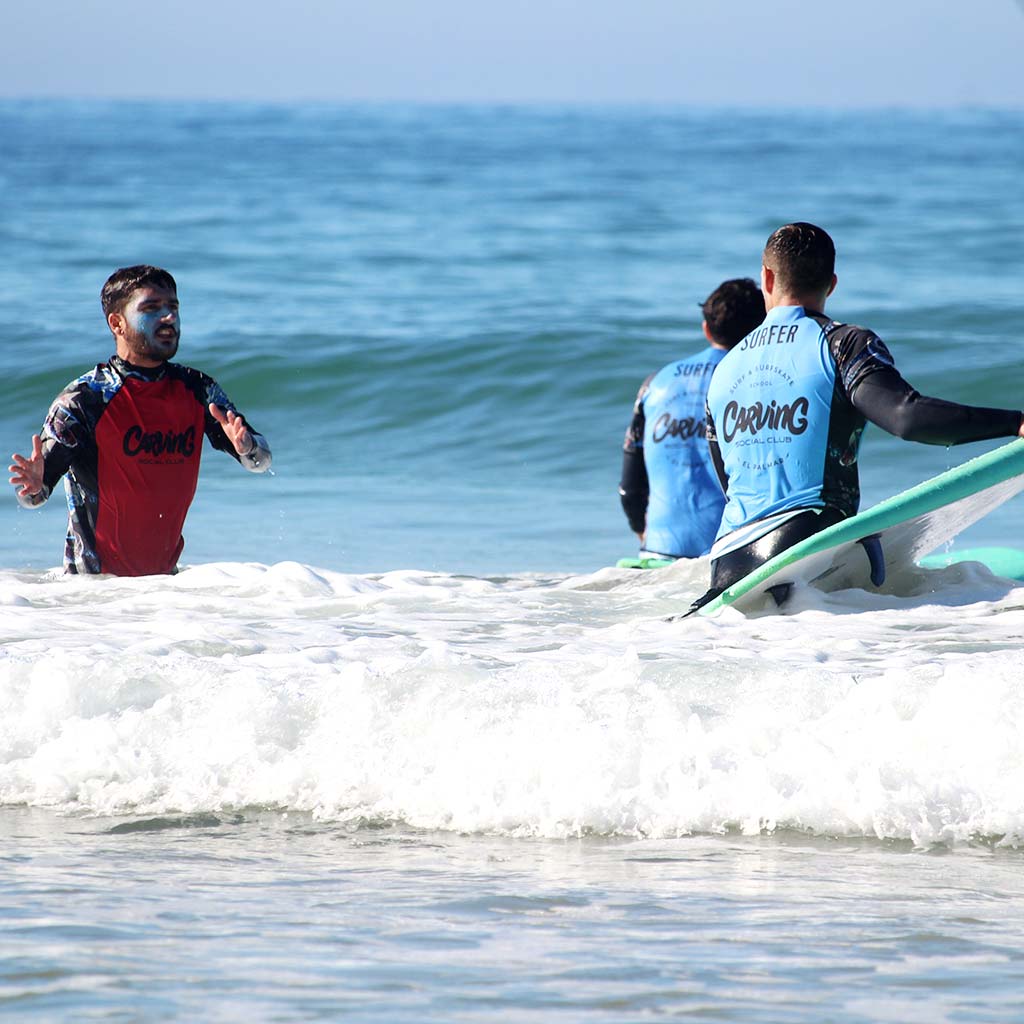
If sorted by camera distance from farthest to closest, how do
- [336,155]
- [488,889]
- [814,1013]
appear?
[336,155] → [488,889] → [814,1013]

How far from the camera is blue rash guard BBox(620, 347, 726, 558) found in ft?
23.6

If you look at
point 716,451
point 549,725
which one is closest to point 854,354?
point 716,451

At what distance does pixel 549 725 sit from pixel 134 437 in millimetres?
2201

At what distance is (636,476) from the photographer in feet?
24.5

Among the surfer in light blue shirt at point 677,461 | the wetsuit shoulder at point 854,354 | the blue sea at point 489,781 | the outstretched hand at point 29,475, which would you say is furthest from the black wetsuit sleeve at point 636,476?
the outstretched hand at point 29,475

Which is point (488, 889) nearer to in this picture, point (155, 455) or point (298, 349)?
point (155, 455)

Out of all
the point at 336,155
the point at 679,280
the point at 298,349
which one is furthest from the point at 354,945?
the point at 336,155

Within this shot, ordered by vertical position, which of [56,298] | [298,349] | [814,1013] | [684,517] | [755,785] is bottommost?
[814,1013]

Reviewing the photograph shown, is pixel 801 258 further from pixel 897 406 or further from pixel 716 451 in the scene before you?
pixel 716 451

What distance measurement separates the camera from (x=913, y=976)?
3113 millimetres

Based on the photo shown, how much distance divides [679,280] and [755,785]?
17440mm

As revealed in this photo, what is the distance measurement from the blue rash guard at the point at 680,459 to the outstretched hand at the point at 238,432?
217 centimetres

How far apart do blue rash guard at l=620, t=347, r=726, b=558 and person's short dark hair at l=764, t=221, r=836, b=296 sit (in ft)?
6.23

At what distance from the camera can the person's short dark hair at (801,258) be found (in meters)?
5.11
